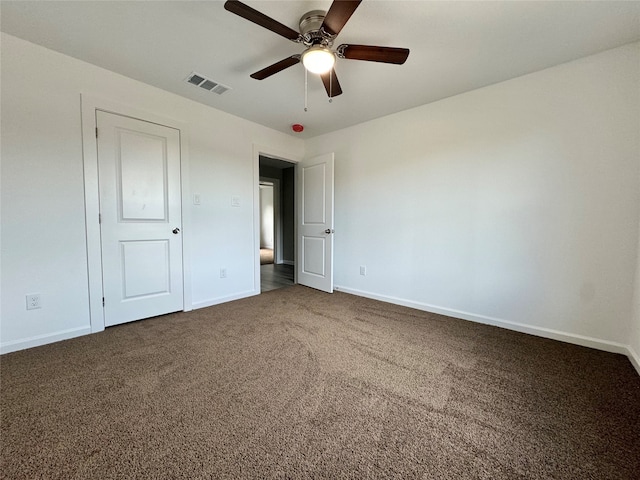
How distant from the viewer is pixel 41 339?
202 cm

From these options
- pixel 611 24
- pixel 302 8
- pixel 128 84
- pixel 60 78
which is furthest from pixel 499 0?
pixel 60 78

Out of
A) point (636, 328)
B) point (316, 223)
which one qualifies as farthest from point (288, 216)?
point (636, 328)

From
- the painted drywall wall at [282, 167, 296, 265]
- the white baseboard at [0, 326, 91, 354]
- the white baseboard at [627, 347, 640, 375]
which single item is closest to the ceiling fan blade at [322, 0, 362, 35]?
the white baseboard at [627, 347, 640, 375]

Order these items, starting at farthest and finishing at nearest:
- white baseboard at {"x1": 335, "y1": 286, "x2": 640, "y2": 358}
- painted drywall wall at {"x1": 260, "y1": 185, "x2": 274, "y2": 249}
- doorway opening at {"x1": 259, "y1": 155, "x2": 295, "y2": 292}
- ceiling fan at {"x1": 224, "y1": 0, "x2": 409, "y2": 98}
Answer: painted drywall wall at {"x1": 260, "y1": 185, "x2": 274, "y2": 249}
doorway opening at {"x1": 259, "y1": 155, "x2": 295, "y2": 292}
white baseboard at {"x1": 335, "y1": 286, "x2": 640, "y2": 358}
ceiling fan at {"x1": 224, "y1": 0, "x2": 409, "y2": 98}

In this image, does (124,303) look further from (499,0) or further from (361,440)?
(499,0)

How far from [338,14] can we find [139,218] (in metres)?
2.42

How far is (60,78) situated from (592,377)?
447 cm

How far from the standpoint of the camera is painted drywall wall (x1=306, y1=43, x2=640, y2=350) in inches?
76.4

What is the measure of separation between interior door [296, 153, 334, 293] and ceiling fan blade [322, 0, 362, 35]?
204 centimetres

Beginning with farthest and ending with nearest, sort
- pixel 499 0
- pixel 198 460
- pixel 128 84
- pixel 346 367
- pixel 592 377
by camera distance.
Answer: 1. pixel 128 84
2. pixel 346 367
3. pixel 592 377
4. pixel 499 0
5. pixel 198 460

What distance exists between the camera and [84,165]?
85.4 inches

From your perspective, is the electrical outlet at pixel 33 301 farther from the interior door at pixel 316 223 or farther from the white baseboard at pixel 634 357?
the white baseboard at pixel 634 357

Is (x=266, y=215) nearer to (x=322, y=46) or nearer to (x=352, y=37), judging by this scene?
(x=352, y=37)

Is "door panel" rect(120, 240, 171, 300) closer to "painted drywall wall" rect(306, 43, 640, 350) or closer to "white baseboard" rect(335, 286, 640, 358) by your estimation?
"painted drywall wall" rect(306, 43, 640, 350)
